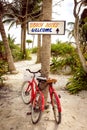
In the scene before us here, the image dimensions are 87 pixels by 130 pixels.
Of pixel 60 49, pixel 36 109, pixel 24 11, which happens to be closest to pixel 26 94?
pixel 36 109

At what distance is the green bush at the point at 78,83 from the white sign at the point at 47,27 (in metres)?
3.22

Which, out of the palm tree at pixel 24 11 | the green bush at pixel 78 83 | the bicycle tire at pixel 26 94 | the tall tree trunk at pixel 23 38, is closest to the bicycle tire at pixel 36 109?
the bicycle tire at pixel 26 94

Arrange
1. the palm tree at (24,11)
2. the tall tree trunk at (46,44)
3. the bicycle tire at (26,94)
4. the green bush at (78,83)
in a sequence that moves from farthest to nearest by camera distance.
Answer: the palm tree at (24,11), the green bush at (78,83), the bicycle tire at (26,94), the tall tree trunk at (46,44)

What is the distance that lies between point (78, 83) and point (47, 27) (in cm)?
359

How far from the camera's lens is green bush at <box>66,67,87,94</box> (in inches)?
365

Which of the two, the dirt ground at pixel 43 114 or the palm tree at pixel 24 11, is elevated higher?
the palm tree at pixel 24 11

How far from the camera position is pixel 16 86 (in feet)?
34.1

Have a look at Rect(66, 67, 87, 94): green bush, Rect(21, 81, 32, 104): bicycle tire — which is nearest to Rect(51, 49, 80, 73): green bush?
Rect(66, 67, 87, 94): green bush

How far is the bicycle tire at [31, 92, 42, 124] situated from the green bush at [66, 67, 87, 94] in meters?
2.89

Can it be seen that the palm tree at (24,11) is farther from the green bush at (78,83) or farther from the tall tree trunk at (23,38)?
the green bush at (78,83)

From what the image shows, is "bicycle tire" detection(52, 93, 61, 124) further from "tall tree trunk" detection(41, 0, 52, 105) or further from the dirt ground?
"tall tree trunk" detection(41, 0, 52, 105)

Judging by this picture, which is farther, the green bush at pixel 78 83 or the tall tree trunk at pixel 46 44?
the green bush at pixel 78 83

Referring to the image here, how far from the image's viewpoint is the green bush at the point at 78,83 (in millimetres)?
9273

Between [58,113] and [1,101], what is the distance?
2.55m
